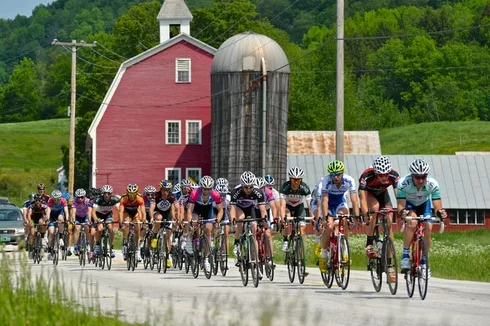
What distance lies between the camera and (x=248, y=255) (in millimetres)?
21281

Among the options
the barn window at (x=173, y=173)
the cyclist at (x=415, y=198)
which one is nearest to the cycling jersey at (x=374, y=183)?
the cyclist at (x=415, y=198)

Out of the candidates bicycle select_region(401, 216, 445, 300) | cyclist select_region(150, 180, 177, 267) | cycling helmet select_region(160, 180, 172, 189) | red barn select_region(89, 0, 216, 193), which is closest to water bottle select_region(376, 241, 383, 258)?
bicycle select_region(401, 216, 445, 300)

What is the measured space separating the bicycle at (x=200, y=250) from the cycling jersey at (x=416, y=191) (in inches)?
264

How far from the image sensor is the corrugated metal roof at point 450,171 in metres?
67.9

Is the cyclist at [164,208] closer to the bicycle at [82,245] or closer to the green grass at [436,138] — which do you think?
the bicycle at [82,245]

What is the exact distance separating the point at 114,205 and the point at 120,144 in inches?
1581

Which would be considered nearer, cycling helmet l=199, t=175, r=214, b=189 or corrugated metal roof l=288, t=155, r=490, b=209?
cycling helmet l=199, t=175, r=214, b=189

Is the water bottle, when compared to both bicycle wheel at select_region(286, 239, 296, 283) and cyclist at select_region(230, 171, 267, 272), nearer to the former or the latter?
bicycle wheel at select_region(286, 239, 296, 283)

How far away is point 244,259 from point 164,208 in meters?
7.33

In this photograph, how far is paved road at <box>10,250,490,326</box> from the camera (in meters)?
13.7

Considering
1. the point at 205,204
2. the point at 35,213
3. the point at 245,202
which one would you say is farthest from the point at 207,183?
the point at 35,213

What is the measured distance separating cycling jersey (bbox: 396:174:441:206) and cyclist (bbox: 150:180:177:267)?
1065 centimetres

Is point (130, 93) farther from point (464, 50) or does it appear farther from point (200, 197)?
point (464, 50)

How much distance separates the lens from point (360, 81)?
151 meters
